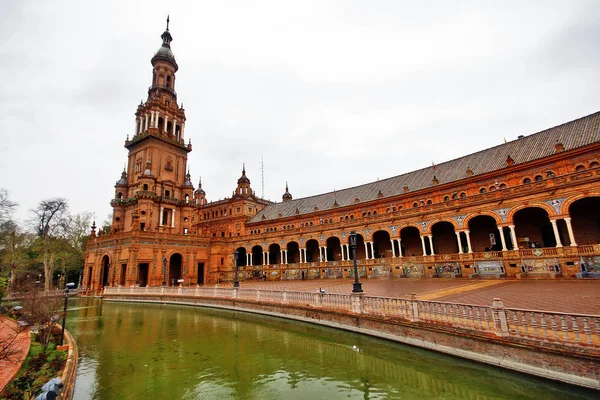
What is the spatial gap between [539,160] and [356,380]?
2793cm

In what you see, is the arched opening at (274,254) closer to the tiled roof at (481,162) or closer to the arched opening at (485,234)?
the tiled roof at (481,162)

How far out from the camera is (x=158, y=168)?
44.7 metres

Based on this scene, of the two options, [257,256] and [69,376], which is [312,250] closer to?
[257,256]

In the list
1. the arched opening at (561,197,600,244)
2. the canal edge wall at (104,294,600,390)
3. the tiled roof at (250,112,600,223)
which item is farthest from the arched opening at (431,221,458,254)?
the canal edge wall at (104,294,600,390)

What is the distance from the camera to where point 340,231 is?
3575 centimetres

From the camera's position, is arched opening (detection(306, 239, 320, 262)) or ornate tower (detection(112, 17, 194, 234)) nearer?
arched opening (detection(306, 239, 320, 262))

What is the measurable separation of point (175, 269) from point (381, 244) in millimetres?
29808

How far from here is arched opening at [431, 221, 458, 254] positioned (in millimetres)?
29516

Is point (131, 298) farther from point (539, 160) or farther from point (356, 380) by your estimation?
point (539, 160)

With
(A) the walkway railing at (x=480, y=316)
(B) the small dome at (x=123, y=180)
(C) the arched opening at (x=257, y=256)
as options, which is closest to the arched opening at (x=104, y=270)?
(B) the small dome at (x=123, y=180)

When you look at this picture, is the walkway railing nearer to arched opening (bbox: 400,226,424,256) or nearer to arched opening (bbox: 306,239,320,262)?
arched opening (bbox: 400,226,424,256)

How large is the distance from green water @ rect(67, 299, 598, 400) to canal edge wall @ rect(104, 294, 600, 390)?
0.77 ft

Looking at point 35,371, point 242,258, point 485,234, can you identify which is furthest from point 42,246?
point 485,234

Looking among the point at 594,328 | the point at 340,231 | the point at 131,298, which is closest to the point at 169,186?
the point at 131,298
